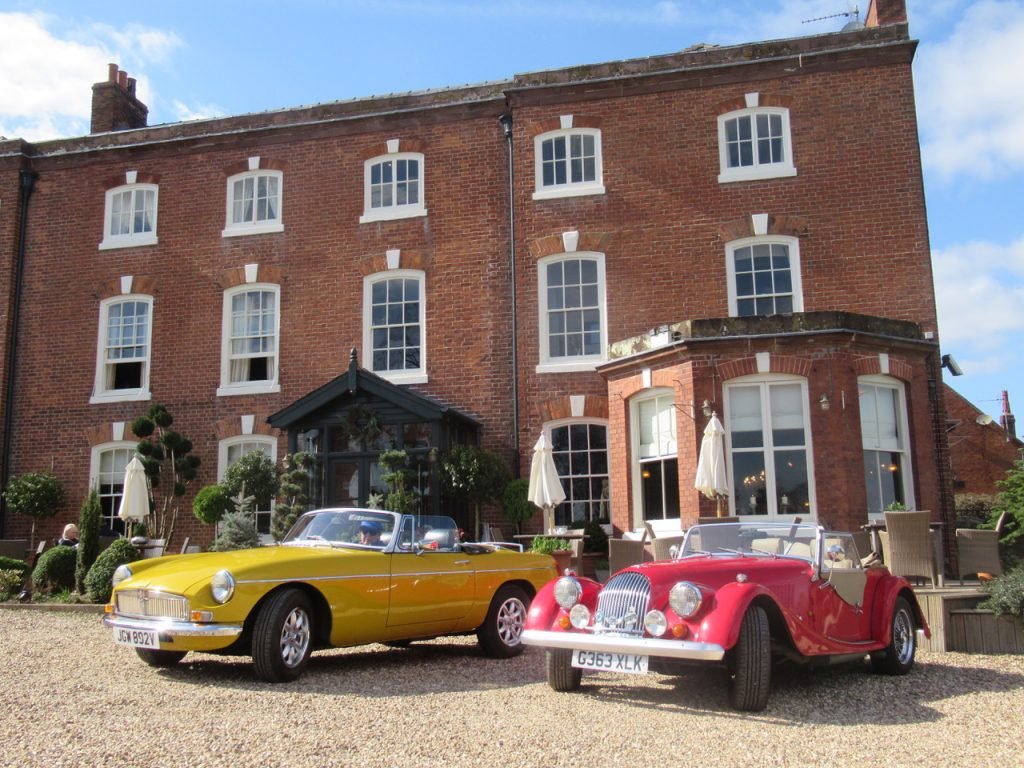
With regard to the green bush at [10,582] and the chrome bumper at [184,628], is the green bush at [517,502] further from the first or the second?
the chrome bumper at [184,628]

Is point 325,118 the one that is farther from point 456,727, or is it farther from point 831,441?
point 456,727

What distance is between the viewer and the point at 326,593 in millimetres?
7977

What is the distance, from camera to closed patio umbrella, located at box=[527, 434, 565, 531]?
47.4 ft

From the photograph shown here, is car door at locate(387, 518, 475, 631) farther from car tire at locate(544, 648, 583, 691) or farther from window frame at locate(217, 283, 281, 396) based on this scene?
window frame at locate(217, 283, 281, 396)

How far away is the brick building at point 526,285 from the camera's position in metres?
14.0

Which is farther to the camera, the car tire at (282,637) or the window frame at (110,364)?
the window frame at (110,364)

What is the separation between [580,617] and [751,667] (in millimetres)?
1222

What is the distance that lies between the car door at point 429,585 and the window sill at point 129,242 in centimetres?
1261

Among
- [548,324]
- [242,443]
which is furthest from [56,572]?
[548,324]

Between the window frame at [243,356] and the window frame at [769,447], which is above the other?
the window frame at [243,356]

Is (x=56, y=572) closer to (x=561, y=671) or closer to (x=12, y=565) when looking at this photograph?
(x=12, y=565)

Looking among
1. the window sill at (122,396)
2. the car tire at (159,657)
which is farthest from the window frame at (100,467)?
the car tire at (159,657)

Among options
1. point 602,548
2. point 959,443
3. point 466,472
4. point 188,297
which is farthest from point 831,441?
point 959,443

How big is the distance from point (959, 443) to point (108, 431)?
2494 cm
